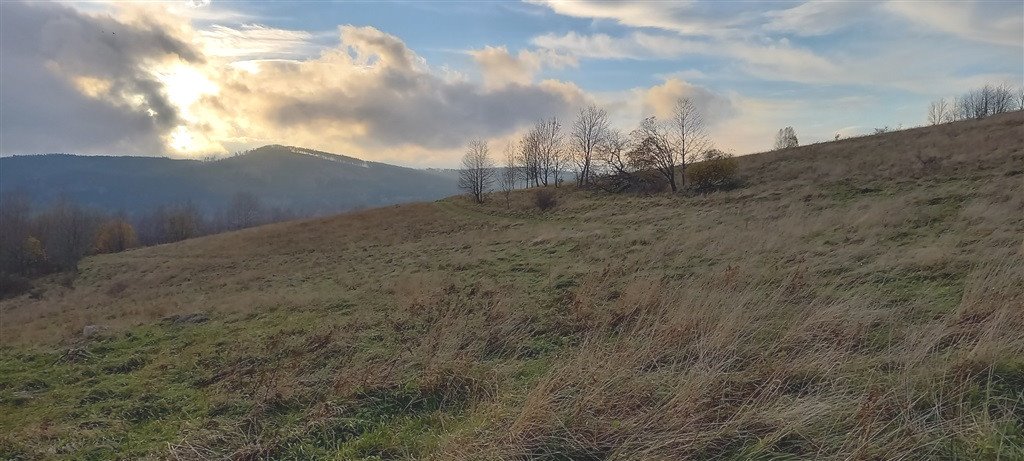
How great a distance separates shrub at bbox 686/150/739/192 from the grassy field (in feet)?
85.7

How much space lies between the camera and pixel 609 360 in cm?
573

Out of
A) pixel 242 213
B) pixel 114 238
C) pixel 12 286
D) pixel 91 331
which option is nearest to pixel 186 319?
pixel 91 331

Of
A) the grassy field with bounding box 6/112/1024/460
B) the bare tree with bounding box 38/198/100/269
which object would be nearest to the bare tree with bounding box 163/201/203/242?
the bare tree with bounding box 38/198/100/269

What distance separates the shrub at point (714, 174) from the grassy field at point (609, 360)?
2612 cm

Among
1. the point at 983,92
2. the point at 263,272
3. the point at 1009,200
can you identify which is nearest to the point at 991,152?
the point at 1009,200

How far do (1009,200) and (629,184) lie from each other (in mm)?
45939

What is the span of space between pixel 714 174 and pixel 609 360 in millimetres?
42556

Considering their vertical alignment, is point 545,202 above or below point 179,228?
above

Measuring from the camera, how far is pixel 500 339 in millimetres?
8047

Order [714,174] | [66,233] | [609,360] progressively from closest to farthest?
[609,360], [714,174], [66,233]

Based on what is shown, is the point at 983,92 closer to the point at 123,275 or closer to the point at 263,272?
the point at 263,272

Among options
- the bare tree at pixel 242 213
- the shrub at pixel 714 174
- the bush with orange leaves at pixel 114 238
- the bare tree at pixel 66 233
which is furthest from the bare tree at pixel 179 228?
the shrub at pixel 714 174

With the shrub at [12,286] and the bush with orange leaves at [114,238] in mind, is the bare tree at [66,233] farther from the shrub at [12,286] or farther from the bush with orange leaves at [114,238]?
the shrub at [12,286]

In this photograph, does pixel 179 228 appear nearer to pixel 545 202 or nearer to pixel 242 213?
pixel 242 213
